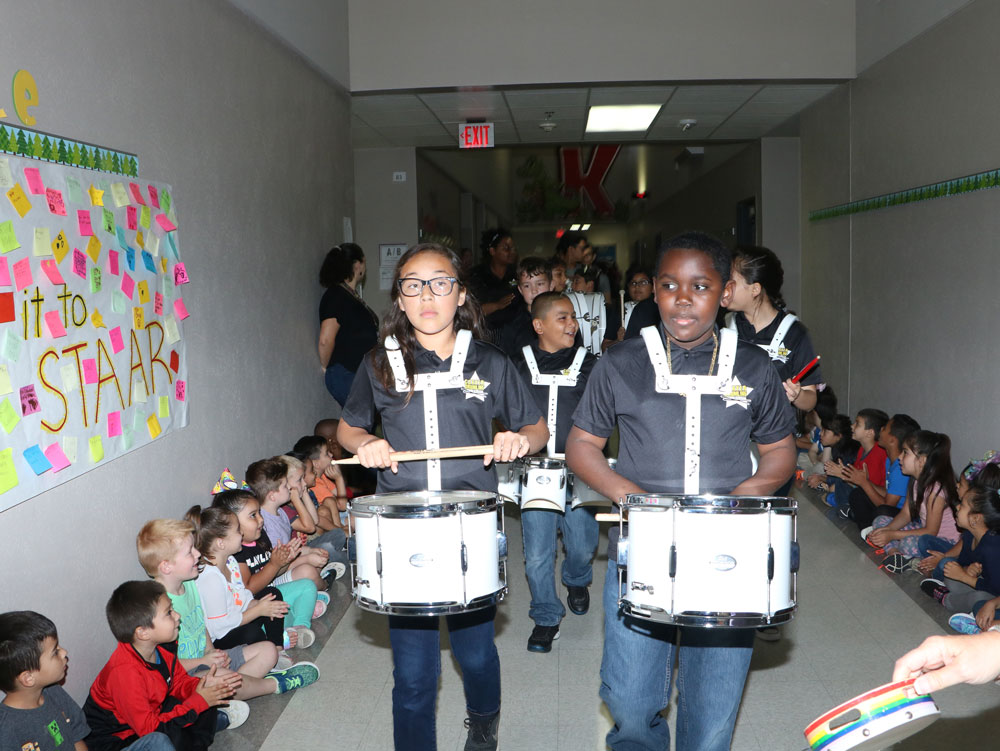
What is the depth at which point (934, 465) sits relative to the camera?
4801 millimetres

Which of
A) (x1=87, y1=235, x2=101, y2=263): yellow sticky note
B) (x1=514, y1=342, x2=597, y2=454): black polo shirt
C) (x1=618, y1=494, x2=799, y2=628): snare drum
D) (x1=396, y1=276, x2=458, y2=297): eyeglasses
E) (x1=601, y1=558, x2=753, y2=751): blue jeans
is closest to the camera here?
(x1=618, y1=494, x2=799, y2=628): snare drum

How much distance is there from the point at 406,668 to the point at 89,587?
1359 millimetres

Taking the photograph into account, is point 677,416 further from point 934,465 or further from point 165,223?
point 934,465

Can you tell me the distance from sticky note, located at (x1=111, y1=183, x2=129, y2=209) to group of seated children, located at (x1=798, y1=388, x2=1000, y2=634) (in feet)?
12.5

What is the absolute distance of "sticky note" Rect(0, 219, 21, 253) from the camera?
2.74m

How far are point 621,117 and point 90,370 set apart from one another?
6.88 meters

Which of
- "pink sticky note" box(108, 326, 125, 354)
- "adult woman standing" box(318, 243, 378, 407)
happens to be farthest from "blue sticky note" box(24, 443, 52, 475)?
"adult woman standing" box(318, 243, 378, 407)

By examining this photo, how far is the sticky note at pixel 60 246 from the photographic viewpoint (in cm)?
305

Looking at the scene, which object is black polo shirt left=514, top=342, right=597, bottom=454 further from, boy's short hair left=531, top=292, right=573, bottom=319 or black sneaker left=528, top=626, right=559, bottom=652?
black sneaker left=528, top=626, right=559, bottom=652

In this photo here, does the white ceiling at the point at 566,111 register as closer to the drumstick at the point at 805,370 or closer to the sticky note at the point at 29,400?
the drumstick at the point at 805,370

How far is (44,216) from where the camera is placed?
299 centimetres

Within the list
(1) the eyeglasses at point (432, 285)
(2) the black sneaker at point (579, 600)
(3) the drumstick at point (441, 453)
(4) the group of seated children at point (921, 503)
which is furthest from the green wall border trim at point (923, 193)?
(3) the drumstick at point (441, 453)

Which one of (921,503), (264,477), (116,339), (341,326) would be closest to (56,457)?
(116,339)

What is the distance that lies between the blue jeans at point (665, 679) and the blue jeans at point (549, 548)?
4.76 feet
